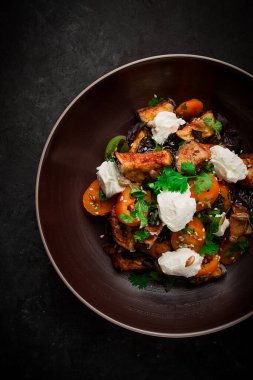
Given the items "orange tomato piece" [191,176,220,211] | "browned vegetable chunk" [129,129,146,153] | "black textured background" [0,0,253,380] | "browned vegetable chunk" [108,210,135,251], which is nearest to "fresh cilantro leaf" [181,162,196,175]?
"orange tomato piece" [191,176,220,211]

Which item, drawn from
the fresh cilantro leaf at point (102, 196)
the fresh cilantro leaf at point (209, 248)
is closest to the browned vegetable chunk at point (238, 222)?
the fresh cilantro leaf at point (209, 248)

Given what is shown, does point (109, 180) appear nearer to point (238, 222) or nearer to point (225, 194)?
point (225, 194)

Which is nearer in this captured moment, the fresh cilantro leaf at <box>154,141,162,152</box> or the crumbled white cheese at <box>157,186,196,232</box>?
the crumbled white cheese at <box>157,186,196,232</box>

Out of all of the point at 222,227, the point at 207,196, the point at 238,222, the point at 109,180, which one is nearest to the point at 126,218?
the point at 109,180

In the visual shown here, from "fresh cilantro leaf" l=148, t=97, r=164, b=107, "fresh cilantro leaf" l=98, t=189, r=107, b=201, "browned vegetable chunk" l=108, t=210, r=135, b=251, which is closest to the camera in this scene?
"browned vegetable chunk" l=108, t=210, r=135, b=251

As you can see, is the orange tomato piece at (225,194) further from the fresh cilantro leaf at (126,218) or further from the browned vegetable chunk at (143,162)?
the fresh cilantro leaf at (126,218)

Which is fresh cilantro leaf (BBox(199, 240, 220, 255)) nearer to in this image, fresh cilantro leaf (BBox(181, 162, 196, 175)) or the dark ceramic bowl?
the dark ceramic bowl
